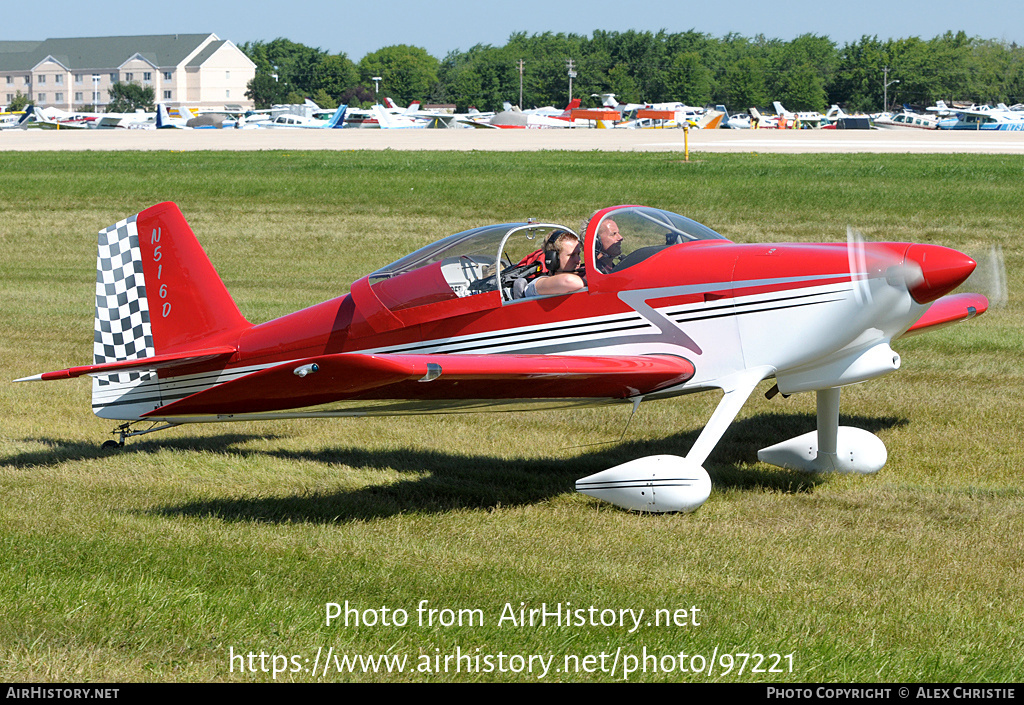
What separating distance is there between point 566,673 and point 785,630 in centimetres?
114

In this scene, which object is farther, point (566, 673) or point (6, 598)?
point (6, 598)

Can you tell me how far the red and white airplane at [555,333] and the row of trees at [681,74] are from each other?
131 m

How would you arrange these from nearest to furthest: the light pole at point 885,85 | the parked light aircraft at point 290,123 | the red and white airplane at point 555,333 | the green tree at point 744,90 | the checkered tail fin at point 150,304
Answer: the red and white airplane at point 555,333 < the checkered tail fin at point 150,304 < the parked light aircraft at point 290,123 < the light pole at point 885,85 < the green tree at point 744,90

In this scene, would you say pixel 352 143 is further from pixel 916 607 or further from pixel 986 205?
pixel 916 607

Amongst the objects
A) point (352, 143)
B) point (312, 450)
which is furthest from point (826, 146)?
point (312, 450)

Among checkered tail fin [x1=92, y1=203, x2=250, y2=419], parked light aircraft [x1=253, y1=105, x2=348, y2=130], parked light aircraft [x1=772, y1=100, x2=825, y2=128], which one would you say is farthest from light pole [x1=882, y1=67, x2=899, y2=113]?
checkered tail fin [x1=92, y1=203, x2=250, y2=419]

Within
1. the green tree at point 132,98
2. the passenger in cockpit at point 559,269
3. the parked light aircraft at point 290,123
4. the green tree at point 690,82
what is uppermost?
the green tree at point 690,82

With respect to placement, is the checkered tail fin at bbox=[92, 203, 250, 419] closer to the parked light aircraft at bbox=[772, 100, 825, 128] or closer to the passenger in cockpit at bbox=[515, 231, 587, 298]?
the passenger in cockpit at bbox=[515, 231, 587, 298]

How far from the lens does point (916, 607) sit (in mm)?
5023

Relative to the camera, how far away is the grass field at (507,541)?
14.8 feet

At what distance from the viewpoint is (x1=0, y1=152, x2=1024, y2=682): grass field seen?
14.8 feet

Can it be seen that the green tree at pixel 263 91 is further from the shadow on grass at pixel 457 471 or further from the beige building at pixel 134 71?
the shadow on grass at pixel 457 471

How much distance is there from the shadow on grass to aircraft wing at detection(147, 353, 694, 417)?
29.3 inches

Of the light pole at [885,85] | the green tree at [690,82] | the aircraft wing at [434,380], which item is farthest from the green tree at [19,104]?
the aircraft wing at [434,380]
